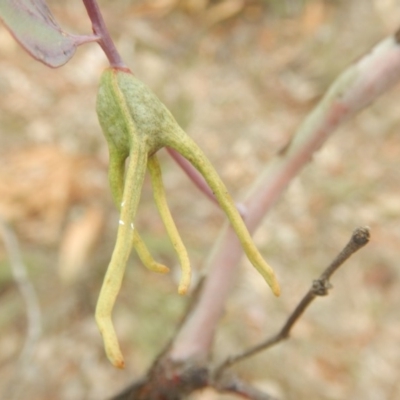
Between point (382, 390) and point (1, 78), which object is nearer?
point (382, 390)

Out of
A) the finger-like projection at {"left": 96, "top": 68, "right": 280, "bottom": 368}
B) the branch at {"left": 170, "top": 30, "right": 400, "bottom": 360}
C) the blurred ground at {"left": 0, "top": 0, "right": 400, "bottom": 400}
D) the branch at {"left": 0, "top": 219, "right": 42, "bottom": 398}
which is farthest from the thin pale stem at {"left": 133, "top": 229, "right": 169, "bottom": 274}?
the blurred ground at {"left": 0, "top": 0, "right": 400, "bottom": 400}

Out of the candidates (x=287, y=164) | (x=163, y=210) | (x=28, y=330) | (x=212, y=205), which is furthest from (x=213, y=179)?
(x=212, y=205)

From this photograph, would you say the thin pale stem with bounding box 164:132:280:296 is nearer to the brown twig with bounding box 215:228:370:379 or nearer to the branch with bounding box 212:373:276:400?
the brown twig with bounding box 215:228:370:379

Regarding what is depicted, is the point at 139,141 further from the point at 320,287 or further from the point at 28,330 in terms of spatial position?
the point at 28,330

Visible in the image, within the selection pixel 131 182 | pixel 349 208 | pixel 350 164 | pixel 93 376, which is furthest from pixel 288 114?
pixel 131 182

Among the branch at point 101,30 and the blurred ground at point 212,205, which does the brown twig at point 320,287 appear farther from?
the blurred ground at point 212,205

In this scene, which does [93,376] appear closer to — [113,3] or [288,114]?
[288,114]
